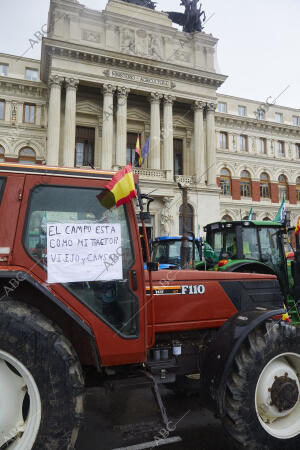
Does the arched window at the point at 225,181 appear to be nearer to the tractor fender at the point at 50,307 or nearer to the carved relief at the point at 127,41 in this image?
the carved relief at the point at 127,41

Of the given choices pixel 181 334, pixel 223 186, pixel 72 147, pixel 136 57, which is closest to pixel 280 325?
pixel 181 334

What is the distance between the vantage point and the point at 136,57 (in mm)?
25453

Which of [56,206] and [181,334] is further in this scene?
[181,334]

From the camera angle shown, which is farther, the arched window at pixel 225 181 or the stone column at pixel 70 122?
the arched window at pixel 225 181

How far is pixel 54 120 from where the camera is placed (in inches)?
935

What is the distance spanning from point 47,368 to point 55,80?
25144 millimetres

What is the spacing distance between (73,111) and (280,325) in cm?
2414

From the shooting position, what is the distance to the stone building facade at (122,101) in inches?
955

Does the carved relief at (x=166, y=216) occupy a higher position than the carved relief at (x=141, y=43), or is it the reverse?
the carved relief at (x=141, y=43)

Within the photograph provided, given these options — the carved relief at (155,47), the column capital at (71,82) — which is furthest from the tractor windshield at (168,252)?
the carved relief at (155,47)

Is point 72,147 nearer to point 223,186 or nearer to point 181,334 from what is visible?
point 223,186

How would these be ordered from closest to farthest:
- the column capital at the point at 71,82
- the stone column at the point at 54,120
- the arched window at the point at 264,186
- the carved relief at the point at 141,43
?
the stone column at the point at 54,120
the column capital at the point at 71,82
the carved relief at the point at 141,43
the arched window at the point at 264,186

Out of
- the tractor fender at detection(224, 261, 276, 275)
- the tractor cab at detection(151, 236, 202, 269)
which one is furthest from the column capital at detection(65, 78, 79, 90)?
the tractor fender at detection(224, 261, 276, 275)

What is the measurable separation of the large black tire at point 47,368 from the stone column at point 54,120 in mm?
22110
